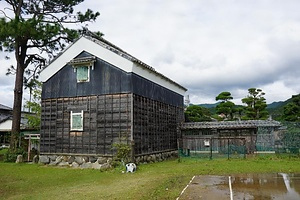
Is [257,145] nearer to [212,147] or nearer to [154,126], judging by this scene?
[212,147]

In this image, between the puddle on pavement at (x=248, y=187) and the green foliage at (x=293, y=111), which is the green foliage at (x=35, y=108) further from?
the green foliage at (x=293, y=111)

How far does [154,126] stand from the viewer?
54.5 ft

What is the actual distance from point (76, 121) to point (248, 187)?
10.1 m

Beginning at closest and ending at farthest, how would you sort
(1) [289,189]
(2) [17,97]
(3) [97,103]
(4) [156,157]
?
(1) [289,189], (3) [97,103], (4) [156,157], (2) [17,97]

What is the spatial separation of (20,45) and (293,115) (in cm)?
2689

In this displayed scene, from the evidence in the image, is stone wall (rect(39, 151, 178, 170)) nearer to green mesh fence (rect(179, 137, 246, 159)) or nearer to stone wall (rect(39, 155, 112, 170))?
stone wall (rect(39, 155, 112, 170))

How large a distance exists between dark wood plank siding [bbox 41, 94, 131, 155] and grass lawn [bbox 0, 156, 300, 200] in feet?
4.56

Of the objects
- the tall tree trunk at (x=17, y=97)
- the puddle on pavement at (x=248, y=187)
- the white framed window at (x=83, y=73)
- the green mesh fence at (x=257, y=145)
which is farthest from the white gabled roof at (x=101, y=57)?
the puddle on pavement at (x=248, y=187)

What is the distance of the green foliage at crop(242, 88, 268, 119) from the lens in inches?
1242

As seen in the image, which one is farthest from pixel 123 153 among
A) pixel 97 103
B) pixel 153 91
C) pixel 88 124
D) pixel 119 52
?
pixel 119 52

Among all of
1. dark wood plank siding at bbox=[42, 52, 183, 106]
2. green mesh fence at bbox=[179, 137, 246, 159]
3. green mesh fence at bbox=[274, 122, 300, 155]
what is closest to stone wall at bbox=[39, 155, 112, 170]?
dark wood plank siding at bbox=[42, 52, 183, 106]

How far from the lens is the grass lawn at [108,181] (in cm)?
809

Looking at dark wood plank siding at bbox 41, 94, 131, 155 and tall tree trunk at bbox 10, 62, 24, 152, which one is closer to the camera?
dark wood plank siding at bbox 41, 94, 131, 155

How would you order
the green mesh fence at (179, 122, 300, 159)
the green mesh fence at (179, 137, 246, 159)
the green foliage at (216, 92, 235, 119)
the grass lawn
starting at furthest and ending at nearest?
the green foliage at (216, 92, 235, 119), the green mesh fence at (179, 137, 246, 159), the green mesh fence at (179, 122, 300, 159), the grass lawn
